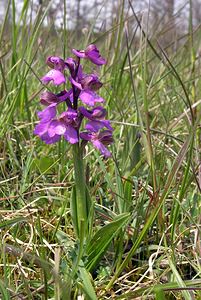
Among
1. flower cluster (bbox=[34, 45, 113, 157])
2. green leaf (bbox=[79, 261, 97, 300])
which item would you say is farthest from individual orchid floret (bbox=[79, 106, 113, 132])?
green leaf (bbox=[79, 261, 97, 300])

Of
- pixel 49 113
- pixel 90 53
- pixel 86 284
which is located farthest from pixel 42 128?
pixel 86 284

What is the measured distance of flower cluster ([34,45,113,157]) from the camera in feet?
2.76

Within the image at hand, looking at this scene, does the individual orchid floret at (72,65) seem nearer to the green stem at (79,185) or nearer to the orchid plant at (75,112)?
the orchid plant at (75,112)

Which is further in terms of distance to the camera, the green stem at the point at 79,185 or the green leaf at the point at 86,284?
the green stem at the point at 79,185

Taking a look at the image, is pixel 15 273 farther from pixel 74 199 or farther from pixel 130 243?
pixel 130 243

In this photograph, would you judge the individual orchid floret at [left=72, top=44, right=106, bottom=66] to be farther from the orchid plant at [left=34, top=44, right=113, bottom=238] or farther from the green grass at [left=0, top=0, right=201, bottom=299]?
the green grass at [left=0, top=0, right=201, bottom=299]

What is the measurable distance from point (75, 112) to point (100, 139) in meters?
0.08

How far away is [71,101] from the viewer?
2.90 feet

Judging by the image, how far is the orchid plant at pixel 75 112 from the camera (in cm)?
84

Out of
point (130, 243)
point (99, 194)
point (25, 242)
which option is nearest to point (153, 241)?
point (130, 243)

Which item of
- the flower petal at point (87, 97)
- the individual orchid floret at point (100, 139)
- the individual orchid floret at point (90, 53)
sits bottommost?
the individual orchid floret at point (100, 139)

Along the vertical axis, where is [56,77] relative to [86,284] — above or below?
above

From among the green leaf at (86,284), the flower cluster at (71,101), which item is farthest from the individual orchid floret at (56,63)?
the green leaf at (86,284)

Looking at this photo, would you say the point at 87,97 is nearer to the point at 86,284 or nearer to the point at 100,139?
the point at 100,139
